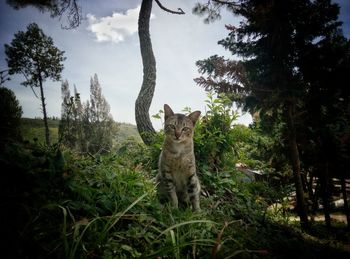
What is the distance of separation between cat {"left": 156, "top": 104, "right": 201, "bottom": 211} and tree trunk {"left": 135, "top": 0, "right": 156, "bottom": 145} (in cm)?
293

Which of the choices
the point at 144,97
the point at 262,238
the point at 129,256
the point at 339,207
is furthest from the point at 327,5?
the point at 339,207

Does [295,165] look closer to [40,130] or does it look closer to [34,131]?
[34,131]

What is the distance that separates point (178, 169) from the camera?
123 inches

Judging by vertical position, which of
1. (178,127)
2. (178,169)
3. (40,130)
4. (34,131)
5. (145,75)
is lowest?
(178,169)

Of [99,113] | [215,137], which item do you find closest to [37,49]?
[99,113]

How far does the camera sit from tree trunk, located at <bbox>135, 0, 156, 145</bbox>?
636cm

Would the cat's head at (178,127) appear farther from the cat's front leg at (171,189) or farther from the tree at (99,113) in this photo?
the tree at (99,113)

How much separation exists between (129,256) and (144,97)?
5.39 meters

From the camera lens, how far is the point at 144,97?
6.54 metres

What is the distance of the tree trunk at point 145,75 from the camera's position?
6363 mm

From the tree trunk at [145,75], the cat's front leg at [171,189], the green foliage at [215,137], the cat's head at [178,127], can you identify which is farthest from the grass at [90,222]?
the tree trunk at [145,75]

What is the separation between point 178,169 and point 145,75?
14.3 ft

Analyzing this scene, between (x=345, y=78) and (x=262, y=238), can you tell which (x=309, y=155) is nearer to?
(x=345, y=78)

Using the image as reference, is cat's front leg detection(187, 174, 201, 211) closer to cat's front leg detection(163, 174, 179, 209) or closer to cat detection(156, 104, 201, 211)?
cat detection(156, 104, 201, 211)
